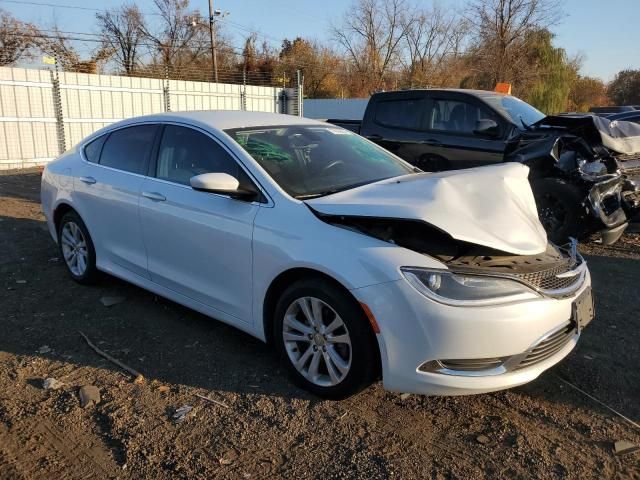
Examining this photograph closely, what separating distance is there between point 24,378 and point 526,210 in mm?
3293

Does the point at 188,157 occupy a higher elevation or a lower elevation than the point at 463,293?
higher

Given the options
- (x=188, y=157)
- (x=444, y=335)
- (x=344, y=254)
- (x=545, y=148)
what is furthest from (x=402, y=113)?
(x=444, y=335)

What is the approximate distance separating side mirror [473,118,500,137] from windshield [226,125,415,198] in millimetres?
3436

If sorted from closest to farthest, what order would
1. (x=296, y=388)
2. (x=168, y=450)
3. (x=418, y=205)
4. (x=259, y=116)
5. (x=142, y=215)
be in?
(x=168, y=450), (x=418, y=205), (x=296, y=388), (x=142, y=215), (x=259, y=116)

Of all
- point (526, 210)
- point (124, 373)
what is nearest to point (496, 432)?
point (526, 210)

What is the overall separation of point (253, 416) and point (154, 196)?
1842 mm

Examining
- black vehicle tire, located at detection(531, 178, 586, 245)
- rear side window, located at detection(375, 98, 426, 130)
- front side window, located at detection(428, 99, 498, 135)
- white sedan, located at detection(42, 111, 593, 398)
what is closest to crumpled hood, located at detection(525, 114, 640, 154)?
black vehicle tire, located at detection(531, 178, 586, 245)

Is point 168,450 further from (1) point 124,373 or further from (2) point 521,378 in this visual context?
(2) point 521,378

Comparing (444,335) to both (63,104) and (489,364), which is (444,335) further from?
(63,104)

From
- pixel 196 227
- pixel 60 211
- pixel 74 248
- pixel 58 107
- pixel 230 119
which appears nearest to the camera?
pixel 196 227

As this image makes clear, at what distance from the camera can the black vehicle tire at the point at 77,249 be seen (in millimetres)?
4836

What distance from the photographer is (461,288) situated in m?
2.67

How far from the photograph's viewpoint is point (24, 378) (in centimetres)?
337

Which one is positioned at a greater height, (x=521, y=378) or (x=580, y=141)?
(x=580, y=141)
